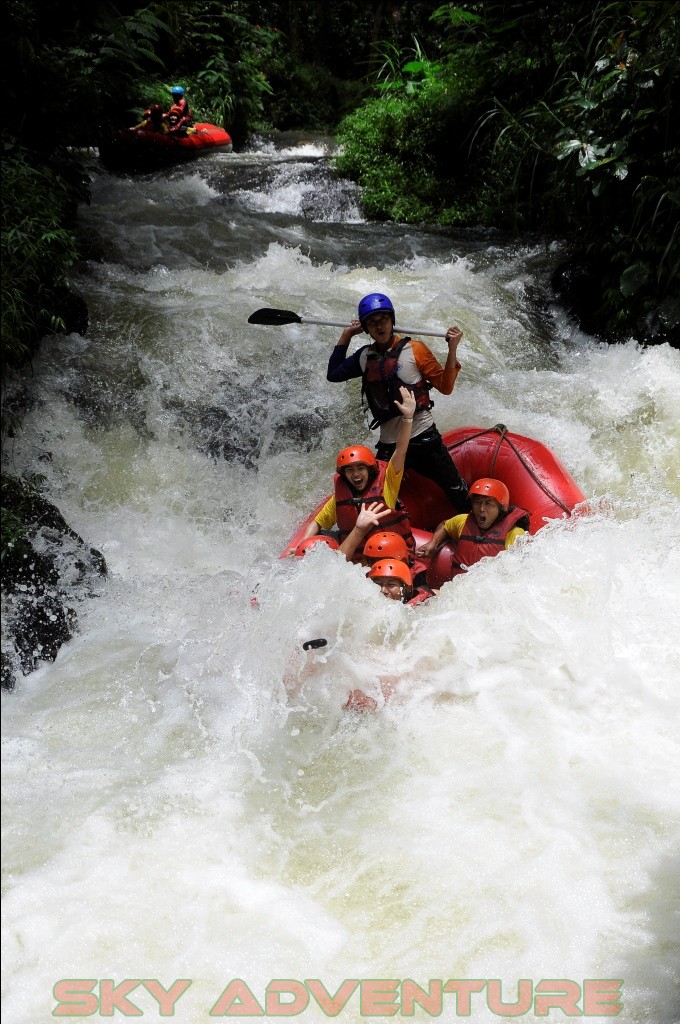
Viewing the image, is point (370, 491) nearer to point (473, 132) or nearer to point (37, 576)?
point (37, 576)

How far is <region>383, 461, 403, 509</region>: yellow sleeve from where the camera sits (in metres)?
3.92

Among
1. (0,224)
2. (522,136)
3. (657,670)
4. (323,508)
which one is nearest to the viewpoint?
(657,670)

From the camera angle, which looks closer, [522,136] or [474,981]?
[474,981]

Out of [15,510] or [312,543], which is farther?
[15,510]

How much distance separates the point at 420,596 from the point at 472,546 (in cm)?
41

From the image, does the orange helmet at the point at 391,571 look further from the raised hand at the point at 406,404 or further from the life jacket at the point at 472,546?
→ the raised hand at the point at 406,404

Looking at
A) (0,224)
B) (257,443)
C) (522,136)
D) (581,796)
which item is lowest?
(257,443)

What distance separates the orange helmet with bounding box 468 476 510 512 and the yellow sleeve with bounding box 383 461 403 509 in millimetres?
331

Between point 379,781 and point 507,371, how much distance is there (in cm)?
337

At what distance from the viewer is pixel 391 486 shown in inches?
155

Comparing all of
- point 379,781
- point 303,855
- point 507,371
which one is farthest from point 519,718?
point 507,371

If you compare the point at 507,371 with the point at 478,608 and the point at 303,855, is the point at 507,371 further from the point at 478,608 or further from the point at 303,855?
the point at 303,855

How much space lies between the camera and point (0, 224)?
5.00 meters

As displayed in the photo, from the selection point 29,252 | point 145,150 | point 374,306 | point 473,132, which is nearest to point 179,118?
point 145,150
